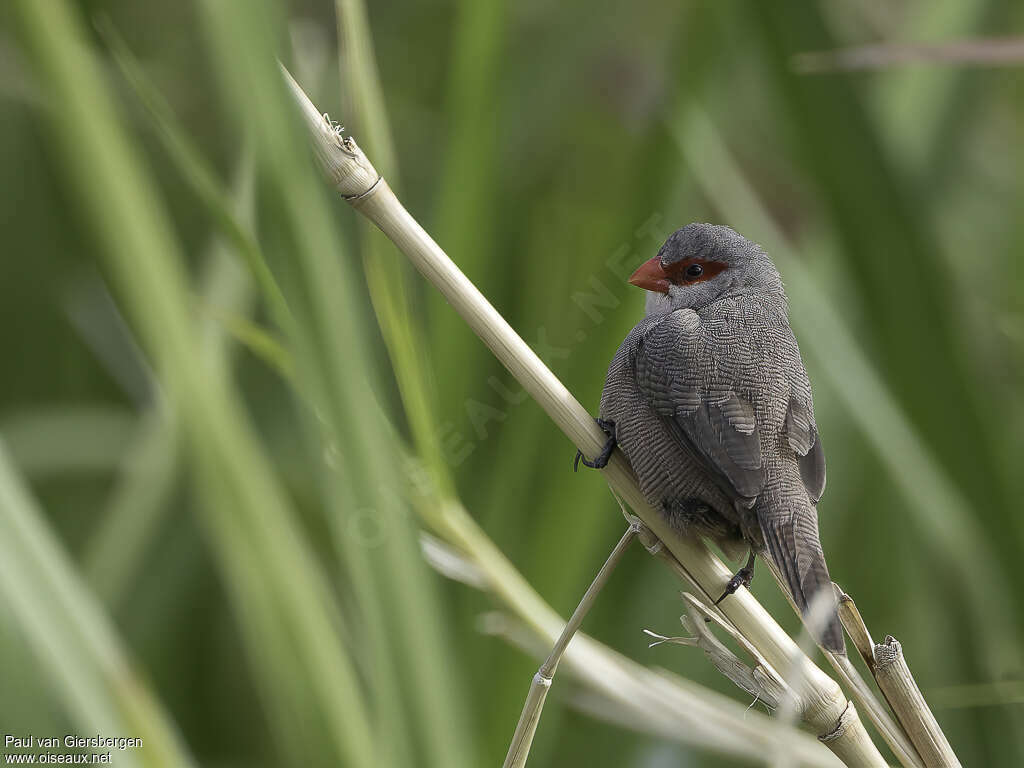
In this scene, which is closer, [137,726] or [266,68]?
[266,68]

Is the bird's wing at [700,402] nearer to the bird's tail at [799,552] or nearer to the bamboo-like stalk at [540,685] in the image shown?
the bird's tail at [799,552]

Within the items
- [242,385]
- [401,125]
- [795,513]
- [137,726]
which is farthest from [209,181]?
[401,125]

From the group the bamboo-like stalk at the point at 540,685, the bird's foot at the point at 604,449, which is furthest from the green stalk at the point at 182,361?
the bird's foot at the point at 604,449

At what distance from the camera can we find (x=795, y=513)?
1.22 meters

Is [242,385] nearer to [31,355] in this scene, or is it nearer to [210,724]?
[31,355]

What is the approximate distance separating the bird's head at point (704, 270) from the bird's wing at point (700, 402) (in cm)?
6

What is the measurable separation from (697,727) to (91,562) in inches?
60.3

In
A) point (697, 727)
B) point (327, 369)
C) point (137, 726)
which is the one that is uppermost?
point (327, 369)

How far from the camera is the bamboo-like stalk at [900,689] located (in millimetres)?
1182

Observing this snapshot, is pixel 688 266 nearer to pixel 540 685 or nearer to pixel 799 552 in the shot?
pixel 799 552

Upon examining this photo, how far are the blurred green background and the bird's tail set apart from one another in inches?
19.1

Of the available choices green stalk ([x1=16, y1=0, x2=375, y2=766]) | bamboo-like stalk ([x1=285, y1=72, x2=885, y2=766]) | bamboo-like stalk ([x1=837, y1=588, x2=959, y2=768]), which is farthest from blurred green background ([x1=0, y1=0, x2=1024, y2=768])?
bamboo-like stalk ([x1=837, y1=588, x2=959, y2=768])

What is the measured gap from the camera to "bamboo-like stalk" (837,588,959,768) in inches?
46.5

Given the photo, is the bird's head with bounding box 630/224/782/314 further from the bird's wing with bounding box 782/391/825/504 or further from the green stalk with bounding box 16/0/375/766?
the green stalk with bounding box 16/0/375/766
